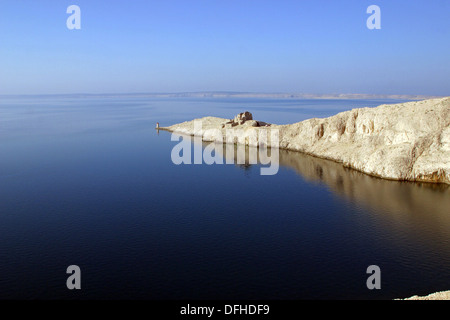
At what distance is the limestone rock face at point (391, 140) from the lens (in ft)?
219

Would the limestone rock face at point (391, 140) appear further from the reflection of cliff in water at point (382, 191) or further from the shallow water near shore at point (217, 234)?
the shallow water near shore at point (217, 234)

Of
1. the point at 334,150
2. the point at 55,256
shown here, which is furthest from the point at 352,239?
the point at 334,150

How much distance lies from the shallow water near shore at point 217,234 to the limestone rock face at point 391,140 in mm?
3965

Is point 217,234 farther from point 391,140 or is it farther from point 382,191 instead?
point 391,140

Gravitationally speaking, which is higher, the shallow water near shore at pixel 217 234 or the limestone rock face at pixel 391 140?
the limestone rock face at pixel 391 140

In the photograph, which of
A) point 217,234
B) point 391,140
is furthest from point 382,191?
point 217,234

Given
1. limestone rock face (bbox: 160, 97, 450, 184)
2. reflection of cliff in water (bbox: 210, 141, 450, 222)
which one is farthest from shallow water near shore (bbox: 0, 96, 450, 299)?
limestone rock face (bbox: 160, 97, 450, 184)

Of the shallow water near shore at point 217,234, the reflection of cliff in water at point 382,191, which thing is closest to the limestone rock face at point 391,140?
the reflection of cliff in water at point 382,191

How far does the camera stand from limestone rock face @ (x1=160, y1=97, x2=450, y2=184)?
66.7 metres

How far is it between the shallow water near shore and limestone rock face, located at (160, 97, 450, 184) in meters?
3.97

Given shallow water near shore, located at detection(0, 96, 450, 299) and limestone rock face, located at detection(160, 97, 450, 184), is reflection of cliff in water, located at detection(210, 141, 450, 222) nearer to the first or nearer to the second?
shallow water near shore, located at detection(0, 96, 450, 299)

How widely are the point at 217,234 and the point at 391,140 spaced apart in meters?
50.1

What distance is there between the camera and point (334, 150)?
294ft
